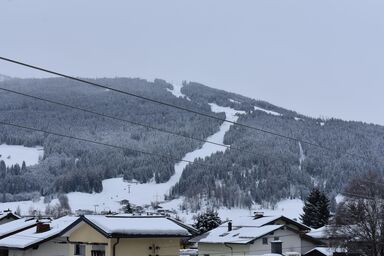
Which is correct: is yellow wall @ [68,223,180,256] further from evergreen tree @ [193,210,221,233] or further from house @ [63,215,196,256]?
evergreen tree @ [193,210,221,233]

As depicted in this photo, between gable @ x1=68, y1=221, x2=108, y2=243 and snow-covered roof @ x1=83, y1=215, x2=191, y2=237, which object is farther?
gable @ x1=68, y1=221, x2=108, y2=243

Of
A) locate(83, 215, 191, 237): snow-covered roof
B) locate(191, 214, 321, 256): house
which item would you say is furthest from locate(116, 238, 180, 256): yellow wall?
locate(191, 214, 321, 256): house

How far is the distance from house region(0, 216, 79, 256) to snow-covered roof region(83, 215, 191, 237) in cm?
827

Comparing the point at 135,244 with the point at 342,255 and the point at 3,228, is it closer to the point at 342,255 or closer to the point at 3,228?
the point at 3,228

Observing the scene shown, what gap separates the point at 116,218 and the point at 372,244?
89.2ft

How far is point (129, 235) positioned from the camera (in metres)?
29.8

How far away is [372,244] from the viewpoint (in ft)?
171

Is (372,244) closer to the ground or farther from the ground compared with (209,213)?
closer to the ground

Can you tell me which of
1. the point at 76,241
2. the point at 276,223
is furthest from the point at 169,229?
the point at 276,223

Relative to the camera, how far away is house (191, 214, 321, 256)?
5147 cm

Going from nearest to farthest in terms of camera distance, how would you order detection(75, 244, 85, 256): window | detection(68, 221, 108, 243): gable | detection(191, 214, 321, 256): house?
detection(68, 221, 108, 243): gable
detection(75, 244, 85, 256): window
detection(191, 214, 321, 256): house

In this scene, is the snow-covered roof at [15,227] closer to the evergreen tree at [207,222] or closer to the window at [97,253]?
the window at [97,253]

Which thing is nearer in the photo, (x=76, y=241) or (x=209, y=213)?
(x=76, y=241)

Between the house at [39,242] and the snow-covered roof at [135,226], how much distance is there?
325 inches
